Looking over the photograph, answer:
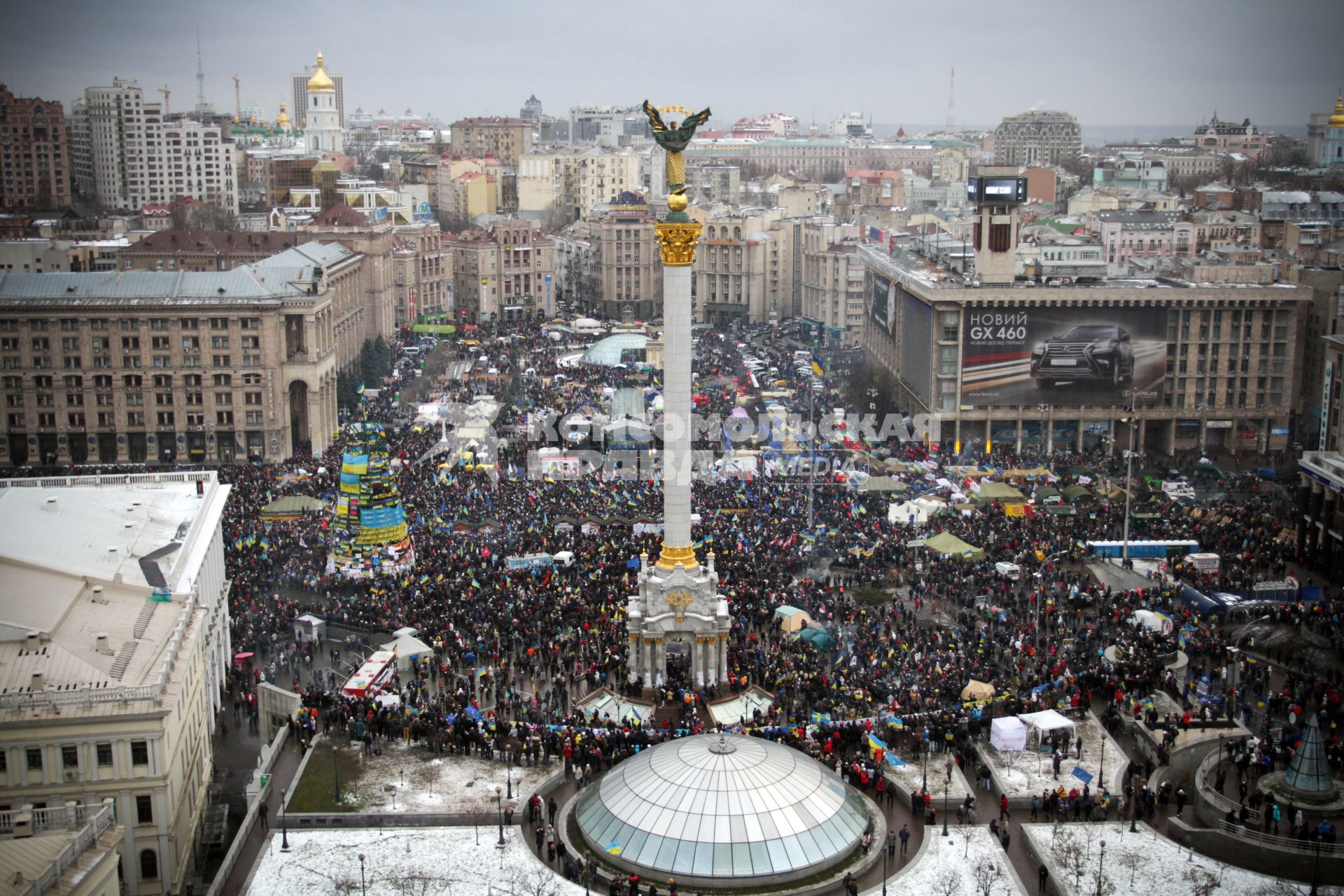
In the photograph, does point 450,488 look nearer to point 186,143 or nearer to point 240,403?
point 240,403

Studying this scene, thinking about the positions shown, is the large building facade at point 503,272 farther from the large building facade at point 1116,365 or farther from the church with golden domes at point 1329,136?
the church with golden domes at point 1329,136

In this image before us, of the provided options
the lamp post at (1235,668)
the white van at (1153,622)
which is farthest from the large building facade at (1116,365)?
the lamp post at (1235,668)

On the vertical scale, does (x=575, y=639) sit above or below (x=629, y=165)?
below

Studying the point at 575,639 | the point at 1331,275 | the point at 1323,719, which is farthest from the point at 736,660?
the point at 1331,275

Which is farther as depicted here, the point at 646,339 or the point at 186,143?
the point at 186,143

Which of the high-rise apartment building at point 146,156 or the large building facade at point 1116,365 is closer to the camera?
the large building facade at point 1116,365

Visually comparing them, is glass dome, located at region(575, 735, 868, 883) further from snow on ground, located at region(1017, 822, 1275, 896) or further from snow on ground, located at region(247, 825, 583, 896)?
snow on ground, located at region(1017, 822, 1275, 896)

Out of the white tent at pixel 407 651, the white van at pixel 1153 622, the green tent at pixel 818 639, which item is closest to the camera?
the white tent at pixel 407 651
